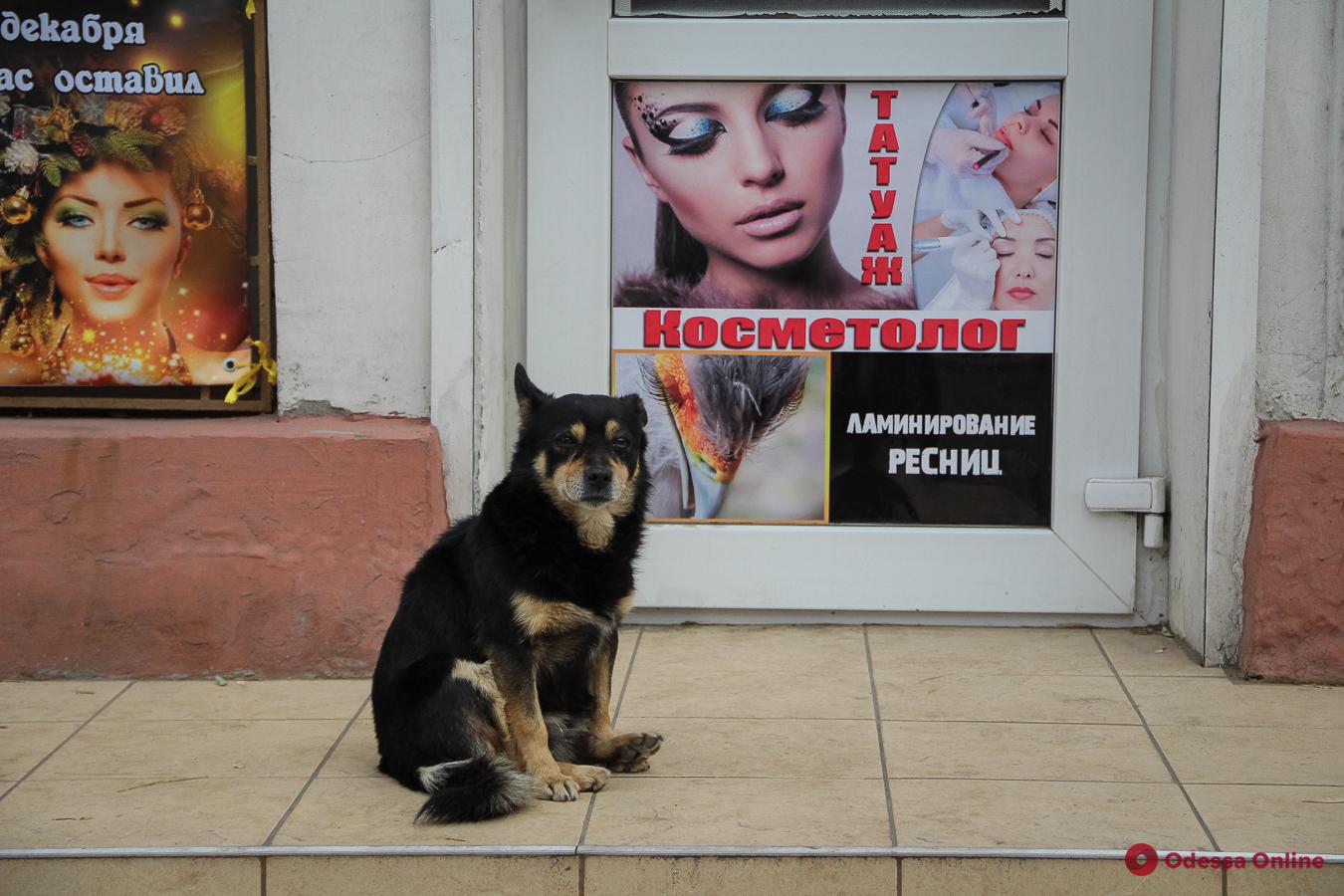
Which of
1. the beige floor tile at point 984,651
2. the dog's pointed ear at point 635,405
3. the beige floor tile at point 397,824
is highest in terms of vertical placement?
the dog's pointed ear at point 635,405

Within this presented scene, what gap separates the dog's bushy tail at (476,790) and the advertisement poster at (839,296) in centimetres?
197

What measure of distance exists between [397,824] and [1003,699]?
6.88ft

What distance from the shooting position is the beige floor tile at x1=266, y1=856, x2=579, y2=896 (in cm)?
354

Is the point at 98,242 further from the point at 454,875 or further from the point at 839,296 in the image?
the point at 454,875

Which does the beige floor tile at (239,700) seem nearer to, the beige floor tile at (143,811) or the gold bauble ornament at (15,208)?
the beige floor tile at (143,811)

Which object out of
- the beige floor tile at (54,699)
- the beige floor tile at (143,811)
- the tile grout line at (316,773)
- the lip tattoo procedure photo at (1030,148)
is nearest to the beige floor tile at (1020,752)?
the tile grout line at (316,773)

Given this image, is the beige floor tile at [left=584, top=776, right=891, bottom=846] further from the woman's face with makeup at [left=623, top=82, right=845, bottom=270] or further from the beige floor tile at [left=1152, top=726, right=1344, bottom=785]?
the woman's face with makeup at [left=623, top=82, right=845, bottom=270]

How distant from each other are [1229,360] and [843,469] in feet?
4.75

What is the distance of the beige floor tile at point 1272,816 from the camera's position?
3.57 m

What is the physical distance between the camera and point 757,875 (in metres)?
3.51

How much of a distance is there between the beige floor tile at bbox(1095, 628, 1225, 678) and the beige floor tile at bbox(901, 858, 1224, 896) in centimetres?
166

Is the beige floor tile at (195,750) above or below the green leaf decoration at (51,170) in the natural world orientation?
below

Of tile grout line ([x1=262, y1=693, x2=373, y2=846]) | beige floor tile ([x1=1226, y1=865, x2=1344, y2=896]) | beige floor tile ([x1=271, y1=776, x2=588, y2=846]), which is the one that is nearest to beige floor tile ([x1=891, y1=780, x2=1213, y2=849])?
beige floor tile ([x1=1226, y1=865, x2=1344, y2=896])

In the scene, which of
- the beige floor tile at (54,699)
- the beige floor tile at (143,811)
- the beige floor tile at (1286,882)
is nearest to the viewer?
the beige floor tile at (1286,882)
